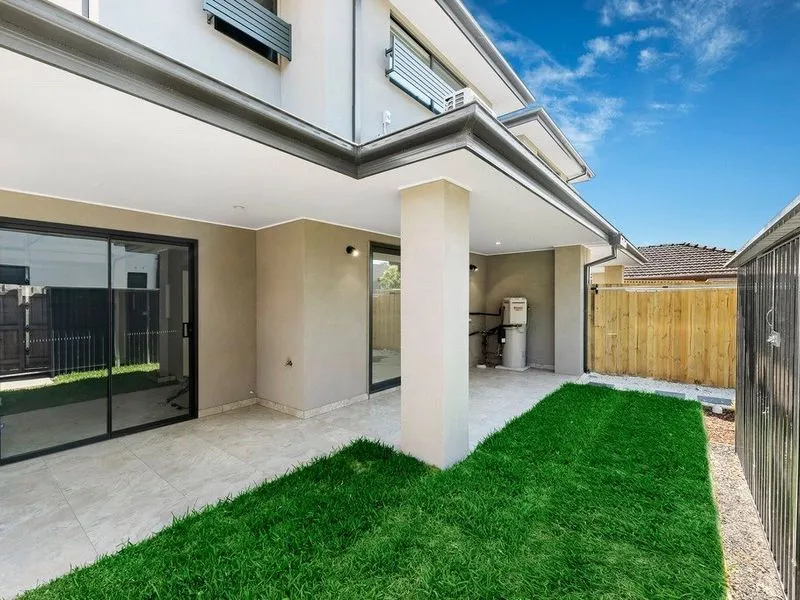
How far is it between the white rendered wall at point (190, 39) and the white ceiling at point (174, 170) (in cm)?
93

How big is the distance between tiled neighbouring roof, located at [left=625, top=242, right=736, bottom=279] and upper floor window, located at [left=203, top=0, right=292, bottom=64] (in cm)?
1403

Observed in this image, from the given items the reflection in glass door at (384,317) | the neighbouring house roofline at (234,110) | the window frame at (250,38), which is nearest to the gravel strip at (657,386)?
the reflection in glass door at (384,317)

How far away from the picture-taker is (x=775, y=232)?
2383 mm

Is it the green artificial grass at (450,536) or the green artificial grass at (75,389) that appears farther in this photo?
the green artificial grass at (75,389)

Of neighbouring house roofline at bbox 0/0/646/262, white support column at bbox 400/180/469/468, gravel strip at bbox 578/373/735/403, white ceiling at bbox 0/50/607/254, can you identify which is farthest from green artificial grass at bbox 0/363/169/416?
gravel strip at bbox 578/373/735/403

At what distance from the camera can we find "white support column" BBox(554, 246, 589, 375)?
8.28 metres

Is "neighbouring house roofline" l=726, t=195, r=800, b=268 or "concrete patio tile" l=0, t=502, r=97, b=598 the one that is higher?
"neighbouring house roofline" l=726, t=195, r=800, b=268

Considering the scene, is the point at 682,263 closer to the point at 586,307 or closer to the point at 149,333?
the point at 586,307

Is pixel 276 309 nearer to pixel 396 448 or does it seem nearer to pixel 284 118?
pixel 396 448

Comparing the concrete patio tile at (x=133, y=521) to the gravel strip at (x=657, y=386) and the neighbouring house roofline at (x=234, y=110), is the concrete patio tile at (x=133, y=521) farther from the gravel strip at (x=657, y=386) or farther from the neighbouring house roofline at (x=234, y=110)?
the gravel strip at (x=657, y=386)

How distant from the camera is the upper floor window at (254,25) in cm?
424

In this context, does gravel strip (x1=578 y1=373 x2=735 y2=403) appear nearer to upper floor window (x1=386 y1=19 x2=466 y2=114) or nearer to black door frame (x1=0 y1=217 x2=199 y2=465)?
upper floor window (x1=386 y1=19 x2=466 y2=114)

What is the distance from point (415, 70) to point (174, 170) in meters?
4.26

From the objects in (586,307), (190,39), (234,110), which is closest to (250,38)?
(190,39)
